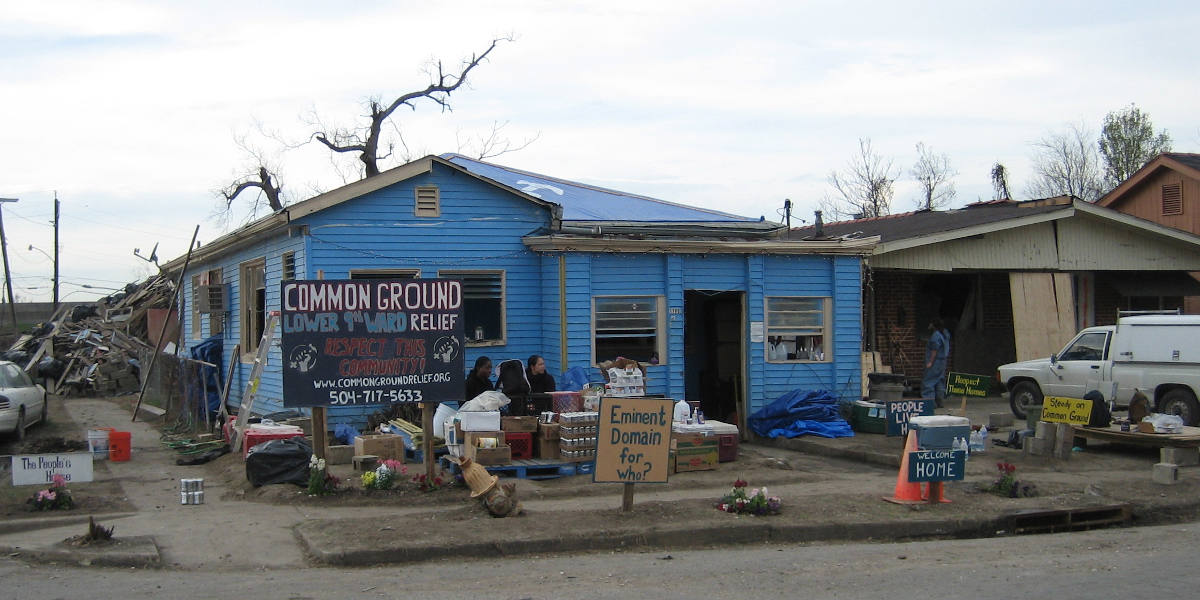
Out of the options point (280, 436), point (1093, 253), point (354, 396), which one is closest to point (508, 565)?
point (354, 396)

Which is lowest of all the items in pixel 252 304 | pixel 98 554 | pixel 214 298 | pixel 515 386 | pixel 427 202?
pixel 98 554

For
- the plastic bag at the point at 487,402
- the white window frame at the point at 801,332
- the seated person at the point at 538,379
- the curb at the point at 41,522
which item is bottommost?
the curb at the point at 41,522

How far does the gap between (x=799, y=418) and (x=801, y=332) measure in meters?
1.66

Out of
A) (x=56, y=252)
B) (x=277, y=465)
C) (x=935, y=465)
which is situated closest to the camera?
(x=935, y=465)

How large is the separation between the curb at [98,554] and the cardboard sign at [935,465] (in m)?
7.35

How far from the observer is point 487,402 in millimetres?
13039

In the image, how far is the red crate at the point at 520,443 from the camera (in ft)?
43.7

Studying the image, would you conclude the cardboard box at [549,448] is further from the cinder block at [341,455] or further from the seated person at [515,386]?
the cinder block at [341,455]

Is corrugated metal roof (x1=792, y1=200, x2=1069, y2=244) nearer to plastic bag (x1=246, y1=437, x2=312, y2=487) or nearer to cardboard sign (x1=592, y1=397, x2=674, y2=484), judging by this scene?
cardboard sign (x1=592, y1=397, x2=674, y2=484)

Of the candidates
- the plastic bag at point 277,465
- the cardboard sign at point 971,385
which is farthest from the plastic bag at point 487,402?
the cardboard sign at point 971,385

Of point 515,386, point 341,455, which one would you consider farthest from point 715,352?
point 341,455

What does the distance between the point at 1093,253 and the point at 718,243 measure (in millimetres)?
11670

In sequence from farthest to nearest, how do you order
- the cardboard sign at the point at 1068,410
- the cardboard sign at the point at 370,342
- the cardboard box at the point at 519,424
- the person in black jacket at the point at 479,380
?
the cardboard sign at the point at 1068,410 < the person in black jacket at the point at 479,380 < the cardboard box at the point at 519,424 < the cardboard sign at the point at 370,342

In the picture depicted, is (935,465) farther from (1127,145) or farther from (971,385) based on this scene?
(1127,145)
